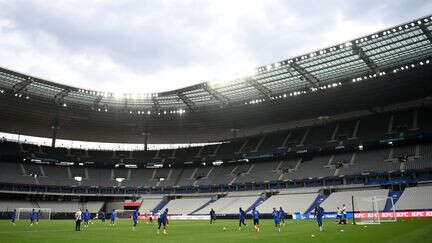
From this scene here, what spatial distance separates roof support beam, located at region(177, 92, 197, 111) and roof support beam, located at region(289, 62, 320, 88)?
20102mm

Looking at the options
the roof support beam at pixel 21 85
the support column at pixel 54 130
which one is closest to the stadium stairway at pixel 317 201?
the roof support beam at pixel 21 85

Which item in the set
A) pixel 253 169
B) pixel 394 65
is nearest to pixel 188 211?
pixel 253 169

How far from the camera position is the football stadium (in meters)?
50.2

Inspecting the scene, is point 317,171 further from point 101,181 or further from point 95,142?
point 95,142

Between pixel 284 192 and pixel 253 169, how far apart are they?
10.1m

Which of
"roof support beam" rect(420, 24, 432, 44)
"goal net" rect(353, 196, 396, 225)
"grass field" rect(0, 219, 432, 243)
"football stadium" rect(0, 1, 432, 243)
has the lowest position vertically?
"grass field" rect(0, 219, 432, 243)

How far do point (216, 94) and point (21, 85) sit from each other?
2907 cm

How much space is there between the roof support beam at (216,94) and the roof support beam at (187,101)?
5056mm

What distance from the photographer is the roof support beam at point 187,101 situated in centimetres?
6469

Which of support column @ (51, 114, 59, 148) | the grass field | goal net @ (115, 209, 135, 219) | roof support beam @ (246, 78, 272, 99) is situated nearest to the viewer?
the grass field

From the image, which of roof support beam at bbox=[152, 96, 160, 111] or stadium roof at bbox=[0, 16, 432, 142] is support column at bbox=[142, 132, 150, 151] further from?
roof support beam at bbox=[152, 96, 160, 111]

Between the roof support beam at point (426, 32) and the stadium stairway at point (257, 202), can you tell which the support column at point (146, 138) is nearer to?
the stadium stairway at point (257, 202)

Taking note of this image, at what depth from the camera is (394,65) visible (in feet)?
164

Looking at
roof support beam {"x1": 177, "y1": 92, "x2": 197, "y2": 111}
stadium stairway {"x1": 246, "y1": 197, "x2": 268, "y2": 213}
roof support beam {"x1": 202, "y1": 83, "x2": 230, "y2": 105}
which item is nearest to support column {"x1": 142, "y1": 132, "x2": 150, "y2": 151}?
roof support beam {"x1": 177, "y1": 92, "x2": 197, "y2": 111}
